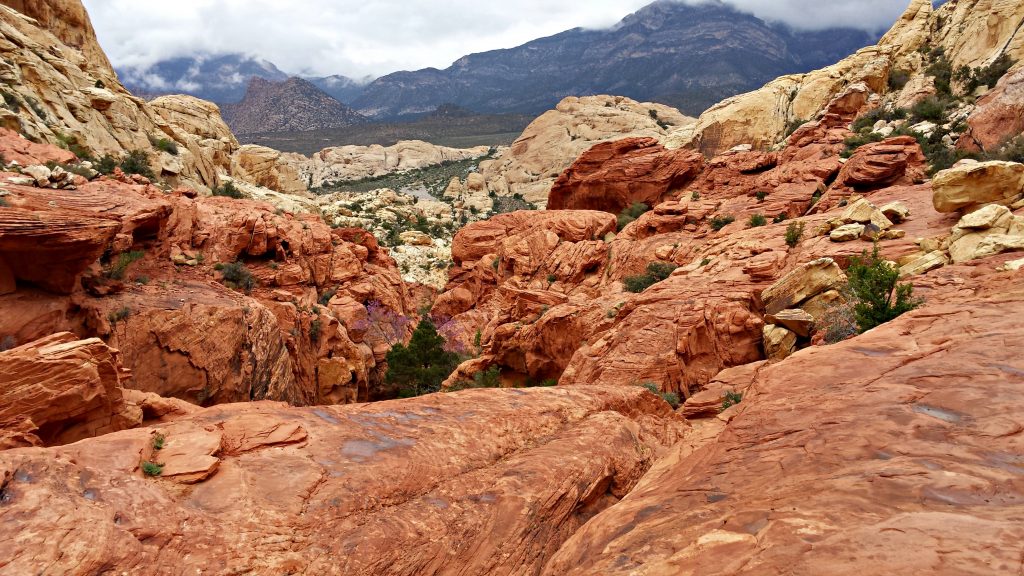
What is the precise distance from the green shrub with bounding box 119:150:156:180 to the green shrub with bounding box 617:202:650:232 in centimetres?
2876

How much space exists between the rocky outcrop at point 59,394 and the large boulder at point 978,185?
759 inches

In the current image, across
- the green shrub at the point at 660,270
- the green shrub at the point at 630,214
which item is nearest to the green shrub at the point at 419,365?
the green shrub at the point at 660,270

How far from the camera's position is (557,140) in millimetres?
82125

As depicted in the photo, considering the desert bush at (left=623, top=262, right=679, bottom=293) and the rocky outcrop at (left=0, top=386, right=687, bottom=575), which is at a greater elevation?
the rocky outcrop at (left=0, top=386, right=687, bottom=575)

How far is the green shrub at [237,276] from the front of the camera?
20.7m

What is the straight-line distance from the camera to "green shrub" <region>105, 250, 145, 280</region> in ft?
49.8

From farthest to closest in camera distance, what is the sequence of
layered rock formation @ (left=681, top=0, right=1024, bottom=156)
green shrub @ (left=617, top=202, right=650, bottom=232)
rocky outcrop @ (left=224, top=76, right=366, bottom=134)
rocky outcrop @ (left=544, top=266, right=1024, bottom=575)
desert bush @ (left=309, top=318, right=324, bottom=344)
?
rocky outcrop @ (left=224, top=76, right=366, bottom=134), green shrub @ (left=617, top=202, right=650, bottom=232), layered rock formation @ (left=681, top=0, right=1024, bottom=156), desert bush @ (left=309, top=318, right=324, bottom=344), rocky outcrop @ (left=544, top=266, right=1024, bottom=575)

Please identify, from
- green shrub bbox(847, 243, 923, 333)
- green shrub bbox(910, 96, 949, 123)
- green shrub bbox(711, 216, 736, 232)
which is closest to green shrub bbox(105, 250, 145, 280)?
green shrub bbox(847, 243, 923, 333)

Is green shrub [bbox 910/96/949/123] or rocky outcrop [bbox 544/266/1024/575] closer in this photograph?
rocky outcrop [bbox 544/266/1024/575]

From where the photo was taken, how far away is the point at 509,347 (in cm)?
2119

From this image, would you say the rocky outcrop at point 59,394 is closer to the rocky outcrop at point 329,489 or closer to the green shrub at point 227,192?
the rocky outcrop at point 329,489

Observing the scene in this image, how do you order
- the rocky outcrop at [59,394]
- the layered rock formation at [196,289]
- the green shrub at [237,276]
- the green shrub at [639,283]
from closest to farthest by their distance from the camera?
the rocky outcrop at [59,394], the layered rock formation at [196,289], the green shrub at [237,276], the green shrub at [639,283]

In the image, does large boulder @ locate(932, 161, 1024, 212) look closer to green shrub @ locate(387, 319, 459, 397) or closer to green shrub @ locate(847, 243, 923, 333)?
green shrub @ locate(847, 243, 923, 333)

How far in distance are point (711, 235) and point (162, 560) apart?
922 inches
